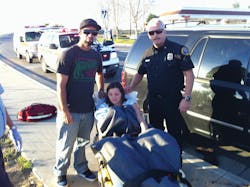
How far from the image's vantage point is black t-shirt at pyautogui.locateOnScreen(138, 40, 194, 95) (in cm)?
364

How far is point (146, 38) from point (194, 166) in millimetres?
2227

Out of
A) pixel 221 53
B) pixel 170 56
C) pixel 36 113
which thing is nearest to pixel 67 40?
pixel 36 113

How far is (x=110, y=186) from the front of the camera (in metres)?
2.92

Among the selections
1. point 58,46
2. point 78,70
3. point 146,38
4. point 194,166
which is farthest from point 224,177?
point 58,46

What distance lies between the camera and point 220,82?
411cm

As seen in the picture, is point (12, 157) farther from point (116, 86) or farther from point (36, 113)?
point (116, 86)

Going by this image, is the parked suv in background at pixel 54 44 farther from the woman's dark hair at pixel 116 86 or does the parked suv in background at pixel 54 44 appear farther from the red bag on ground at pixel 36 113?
the woman's dark hair at pixel 116 86

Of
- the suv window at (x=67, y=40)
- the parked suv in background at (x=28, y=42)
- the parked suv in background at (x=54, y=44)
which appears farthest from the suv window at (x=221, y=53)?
the parked suv in background at (x=28, y=42)

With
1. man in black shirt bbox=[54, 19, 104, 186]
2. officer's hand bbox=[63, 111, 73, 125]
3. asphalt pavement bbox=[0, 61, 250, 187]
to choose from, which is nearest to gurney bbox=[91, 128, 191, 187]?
officer's hand bbox=[63, 111, 73, 125]

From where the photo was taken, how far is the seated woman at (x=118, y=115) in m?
3.46

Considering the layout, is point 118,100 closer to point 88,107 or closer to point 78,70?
point 88,107

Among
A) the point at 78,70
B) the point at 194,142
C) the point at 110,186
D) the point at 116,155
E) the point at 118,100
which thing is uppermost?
the point at 78,70

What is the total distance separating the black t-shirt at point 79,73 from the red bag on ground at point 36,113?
10.0ft

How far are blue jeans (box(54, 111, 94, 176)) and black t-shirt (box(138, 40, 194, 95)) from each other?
A: 89 cm
